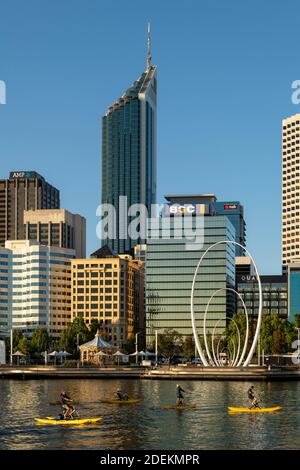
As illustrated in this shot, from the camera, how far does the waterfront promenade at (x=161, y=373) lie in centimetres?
16900

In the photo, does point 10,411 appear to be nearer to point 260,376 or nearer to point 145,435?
point 145,435

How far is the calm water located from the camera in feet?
238

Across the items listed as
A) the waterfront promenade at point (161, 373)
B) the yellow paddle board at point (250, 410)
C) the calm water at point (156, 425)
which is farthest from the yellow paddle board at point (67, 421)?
the waterfront promenade at point (161, 373)

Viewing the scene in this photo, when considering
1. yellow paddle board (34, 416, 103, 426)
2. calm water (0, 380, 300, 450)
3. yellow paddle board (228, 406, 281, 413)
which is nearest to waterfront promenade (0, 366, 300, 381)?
calm water (0, 380, 300, 450)

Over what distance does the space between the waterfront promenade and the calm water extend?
37609mm

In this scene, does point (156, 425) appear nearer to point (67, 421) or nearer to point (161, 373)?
point (67, 421)

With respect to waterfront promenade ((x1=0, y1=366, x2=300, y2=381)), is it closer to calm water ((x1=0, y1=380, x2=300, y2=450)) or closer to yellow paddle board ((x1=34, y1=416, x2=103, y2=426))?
calm water ((x1=0, y1=380, x2=300, y2=450))

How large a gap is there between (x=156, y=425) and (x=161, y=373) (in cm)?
9341

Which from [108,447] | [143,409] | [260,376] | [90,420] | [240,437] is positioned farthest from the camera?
[260,376]

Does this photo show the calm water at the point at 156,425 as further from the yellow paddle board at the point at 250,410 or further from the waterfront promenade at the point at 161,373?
the waterfront promenade at the point at 161,373

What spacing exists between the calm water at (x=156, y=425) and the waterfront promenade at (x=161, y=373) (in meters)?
37.6

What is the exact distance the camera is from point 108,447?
70.2m

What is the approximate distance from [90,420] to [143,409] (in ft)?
59.6
